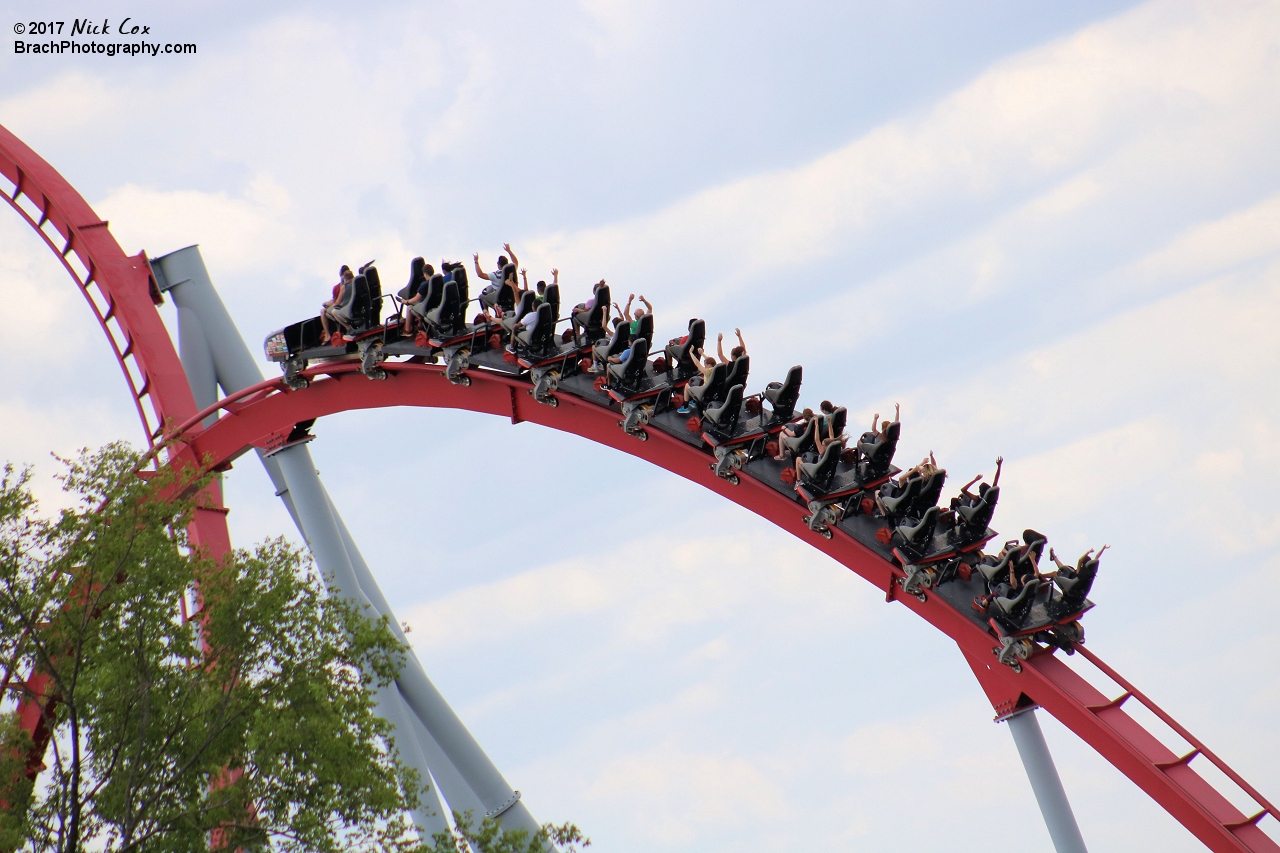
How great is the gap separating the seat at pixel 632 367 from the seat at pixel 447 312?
202 cm

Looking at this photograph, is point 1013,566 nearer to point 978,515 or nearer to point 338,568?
point 978,515

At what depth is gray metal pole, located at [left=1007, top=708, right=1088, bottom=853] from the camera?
959 centimetres

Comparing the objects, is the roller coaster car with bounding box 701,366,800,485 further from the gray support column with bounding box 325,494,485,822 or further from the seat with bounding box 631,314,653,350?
the gray support column with bounding box 325,494,485,822

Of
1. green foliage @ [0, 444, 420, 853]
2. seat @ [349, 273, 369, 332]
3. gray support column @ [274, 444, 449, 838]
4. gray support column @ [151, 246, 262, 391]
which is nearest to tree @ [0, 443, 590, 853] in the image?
green foliage @ [0, 444, 420, 853]

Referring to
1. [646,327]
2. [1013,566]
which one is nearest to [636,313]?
[646,327]

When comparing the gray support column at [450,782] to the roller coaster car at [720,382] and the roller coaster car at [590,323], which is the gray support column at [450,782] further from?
the roller coaster car at [720,382]

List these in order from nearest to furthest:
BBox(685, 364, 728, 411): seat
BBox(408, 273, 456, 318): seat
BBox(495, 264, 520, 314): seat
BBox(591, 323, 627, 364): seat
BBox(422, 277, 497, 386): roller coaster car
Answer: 1. BBox(685, 364, 728, 411): seat
2. BBox(591, 323, 627, 364): seat
3. BBox(422, 277, 497, 386): roller coaster car
4. BBox(408, 273, 456, 318): seat
5. BBox(495, 264, 520, 314): seat

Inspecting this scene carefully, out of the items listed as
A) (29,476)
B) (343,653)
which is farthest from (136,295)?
(343,653)

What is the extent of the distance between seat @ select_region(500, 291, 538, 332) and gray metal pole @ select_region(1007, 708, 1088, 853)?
17.2 ft

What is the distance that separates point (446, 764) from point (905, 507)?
18.8 feet

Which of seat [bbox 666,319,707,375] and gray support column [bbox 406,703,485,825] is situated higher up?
seat [bbox 666,319,707,375]

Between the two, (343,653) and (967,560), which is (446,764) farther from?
(967,560)

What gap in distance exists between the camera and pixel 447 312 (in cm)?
1271

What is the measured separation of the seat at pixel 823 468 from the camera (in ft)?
34.0
